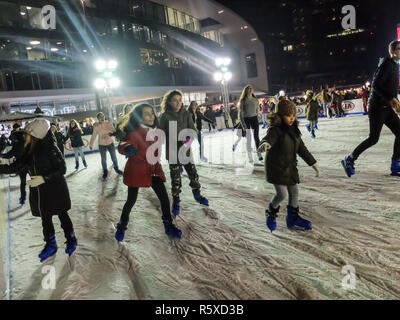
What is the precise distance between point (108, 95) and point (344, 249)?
14540 millimetres

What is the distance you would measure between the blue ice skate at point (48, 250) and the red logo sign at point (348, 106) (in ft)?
58.2

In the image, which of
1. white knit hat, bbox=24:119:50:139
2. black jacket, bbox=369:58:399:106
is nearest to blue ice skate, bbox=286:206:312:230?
black jacket, bbox=369:58:399:106

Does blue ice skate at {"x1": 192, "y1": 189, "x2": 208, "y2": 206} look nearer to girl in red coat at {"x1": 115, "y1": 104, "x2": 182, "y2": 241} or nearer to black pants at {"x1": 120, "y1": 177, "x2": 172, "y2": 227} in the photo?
black pants at {"x1": 120, "y1": 177, "x2": 172, "y2": 227}

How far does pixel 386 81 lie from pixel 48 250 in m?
4.60

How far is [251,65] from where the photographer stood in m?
50.9

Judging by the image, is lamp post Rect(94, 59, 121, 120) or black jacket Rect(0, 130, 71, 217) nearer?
black jacket Rect(0, 130, 71, 217)

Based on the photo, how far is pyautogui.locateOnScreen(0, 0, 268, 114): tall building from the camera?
25.0 metres

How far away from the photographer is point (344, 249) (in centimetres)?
254

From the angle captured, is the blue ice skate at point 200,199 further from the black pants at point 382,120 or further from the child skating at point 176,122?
the black pants at point 382,120

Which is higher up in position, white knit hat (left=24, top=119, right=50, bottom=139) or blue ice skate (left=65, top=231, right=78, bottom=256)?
white knit hat (left=24, top=119, right=50, bottom=139)

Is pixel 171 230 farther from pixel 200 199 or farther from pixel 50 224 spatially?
pixel 50 224

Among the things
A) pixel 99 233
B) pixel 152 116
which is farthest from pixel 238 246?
pixel 99 233

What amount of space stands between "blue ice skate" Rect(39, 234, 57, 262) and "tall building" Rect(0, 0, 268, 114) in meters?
13.8

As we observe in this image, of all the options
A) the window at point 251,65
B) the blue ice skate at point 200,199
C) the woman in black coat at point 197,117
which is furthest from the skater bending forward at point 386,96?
the window at point 251,65
